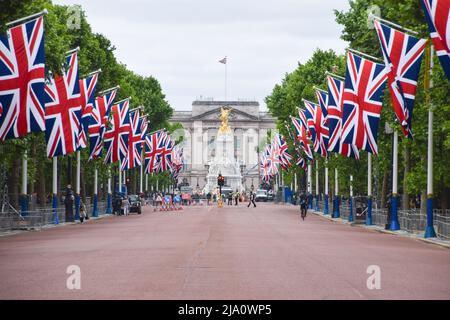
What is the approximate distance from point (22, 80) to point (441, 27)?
14.7 meters

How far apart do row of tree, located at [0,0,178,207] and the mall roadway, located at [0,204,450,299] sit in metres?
9.07

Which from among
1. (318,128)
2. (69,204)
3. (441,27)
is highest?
(441,27)

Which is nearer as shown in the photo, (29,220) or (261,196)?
(29,220)

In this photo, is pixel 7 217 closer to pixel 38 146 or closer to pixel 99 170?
pixel 38 146

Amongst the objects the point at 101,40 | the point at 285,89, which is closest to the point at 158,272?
the point at 101,40

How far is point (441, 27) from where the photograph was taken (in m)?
28.5

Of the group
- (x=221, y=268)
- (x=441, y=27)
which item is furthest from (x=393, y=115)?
(x=221, y=268)

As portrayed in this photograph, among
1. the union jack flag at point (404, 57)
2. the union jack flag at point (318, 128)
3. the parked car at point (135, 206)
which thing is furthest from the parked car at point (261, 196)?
the union jack flag at point (404, 57)

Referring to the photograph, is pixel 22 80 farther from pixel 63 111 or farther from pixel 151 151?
pixel 151 151

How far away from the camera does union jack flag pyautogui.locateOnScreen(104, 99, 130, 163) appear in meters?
64.6
